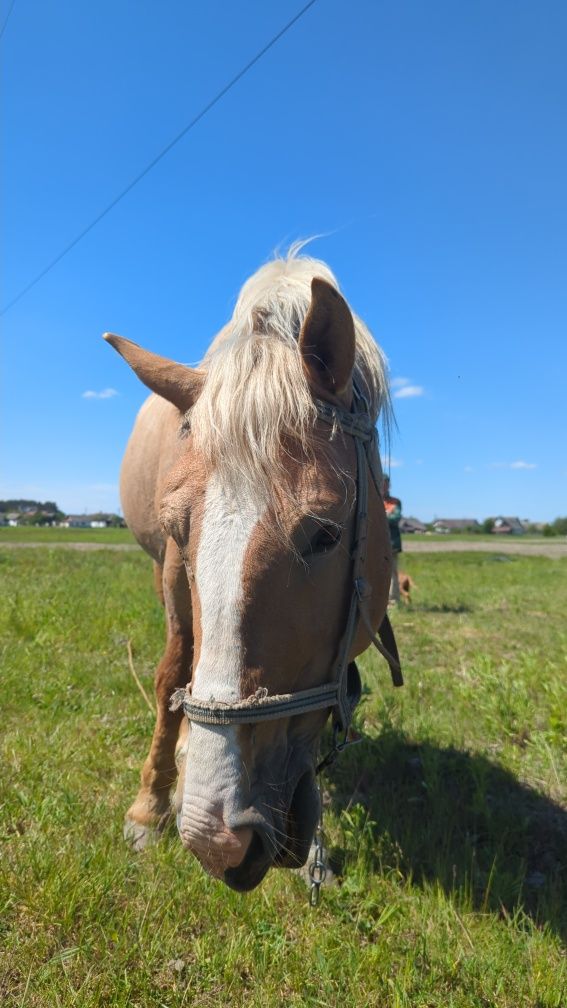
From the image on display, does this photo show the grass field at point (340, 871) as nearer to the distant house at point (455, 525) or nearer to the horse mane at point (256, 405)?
the horse mane at point (256, 405)

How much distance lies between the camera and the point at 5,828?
9.32ft

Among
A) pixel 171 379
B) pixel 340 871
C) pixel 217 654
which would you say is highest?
pixel 171 379

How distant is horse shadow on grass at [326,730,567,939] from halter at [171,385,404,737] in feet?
3.59

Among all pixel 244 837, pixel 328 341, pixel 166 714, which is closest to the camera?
pixel 244 837

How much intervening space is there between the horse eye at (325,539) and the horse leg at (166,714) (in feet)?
3.56

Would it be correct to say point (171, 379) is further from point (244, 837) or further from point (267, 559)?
point (244, 837)

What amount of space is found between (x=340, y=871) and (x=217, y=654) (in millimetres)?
1824

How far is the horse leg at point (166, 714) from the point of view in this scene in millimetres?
2844

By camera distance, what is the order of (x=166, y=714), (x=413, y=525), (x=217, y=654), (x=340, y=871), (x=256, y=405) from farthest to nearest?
1. (x=413, y=525)
2. (x=166, y=714)
3. (x=340, y=871)
4. (x=256, y=405)
5. (x=217, y=654)

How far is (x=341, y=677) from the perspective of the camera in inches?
79.8

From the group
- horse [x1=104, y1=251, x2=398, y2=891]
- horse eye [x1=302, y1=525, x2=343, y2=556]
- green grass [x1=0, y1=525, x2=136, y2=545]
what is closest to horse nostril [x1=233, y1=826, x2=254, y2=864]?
horse [x1=104, y1=251, x2=398, y2=891]

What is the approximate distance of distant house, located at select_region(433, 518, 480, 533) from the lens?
116 meters

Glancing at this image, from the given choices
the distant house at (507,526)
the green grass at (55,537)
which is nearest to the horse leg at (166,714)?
the green grass at (55,537)

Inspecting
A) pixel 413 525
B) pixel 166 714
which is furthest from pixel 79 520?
pixel 166 714
